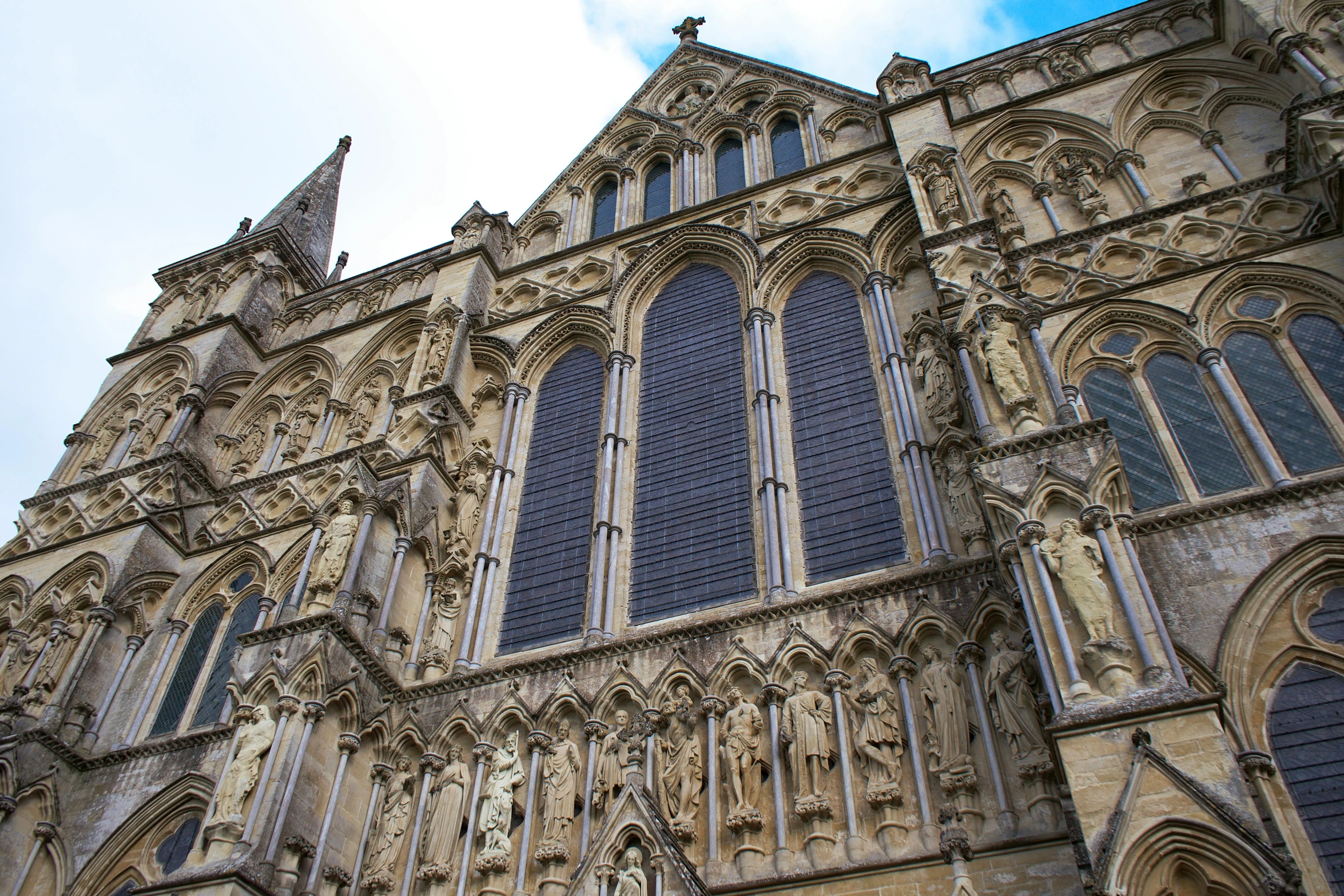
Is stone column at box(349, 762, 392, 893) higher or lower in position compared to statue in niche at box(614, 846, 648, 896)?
higher

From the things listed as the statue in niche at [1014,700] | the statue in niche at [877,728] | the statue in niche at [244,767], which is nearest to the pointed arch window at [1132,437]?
the statue in niche at [1014,700]

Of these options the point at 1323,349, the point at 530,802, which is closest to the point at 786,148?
the point at 1323,349

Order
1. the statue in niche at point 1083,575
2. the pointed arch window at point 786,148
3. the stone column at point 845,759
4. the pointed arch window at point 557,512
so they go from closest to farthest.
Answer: the statue in niche at point 1083,575 → the stone column at point 845,759 → the pointed arch window at point 557,512 → the pointed arch window at point 786,148

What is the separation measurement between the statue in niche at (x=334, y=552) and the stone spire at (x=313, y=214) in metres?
11.6

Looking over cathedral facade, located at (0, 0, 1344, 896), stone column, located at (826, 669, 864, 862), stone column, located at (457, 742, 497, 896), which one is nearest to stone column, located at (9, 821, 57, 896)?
cathedral facade, located at (0, 0, 1344, 896)

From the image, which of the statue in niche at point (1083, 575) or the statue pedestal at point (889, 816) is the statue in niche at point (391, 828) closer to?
the statue pedestal at point (889, 816)

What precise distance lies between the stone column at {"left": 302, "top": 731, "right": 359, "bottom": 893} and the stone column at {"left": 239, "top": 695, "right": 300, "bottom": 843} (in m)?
0.66

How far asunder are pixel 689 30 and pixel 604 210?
5616 millimetres

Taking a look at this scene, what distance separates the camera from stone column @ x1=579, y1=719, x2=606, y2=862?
1043cm

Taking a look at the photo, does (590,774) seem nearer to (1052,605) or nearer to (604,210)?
(1052,605)

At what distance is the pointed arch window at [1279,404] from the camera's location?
10406mm

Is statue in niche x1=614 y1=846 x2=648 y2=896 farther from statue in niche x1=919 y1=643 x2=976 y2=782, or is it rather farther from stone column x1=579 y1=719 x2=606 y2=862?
statue in niche x1=919 y1=643 x2=976 y2=782

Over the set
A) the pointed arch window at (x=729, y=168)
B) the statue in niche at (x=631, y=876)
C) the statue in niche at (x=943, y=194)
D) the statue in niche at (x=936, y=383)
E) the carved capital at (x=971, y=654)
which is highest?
the pointed arch window at (x=729, y=168)

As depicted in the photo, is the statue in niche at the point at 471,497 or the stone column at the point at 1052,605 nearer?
the stone column at the point at 1052,605
